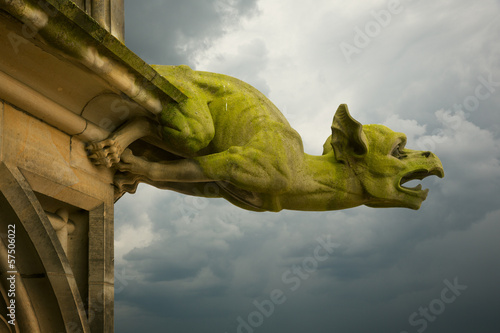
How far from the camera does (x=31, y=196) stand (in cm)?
347

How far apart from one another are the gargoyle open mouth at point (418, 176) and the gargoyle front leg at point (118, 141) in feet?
7.53

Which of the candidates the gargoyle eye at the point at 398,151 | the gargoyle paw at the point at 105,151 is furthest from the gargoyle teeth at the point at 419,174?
the gargoyle paw at the point at 105,151

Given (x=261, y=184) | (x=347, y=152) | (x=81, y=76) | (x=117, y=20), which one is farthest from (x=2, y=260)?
(x=347, y=152)

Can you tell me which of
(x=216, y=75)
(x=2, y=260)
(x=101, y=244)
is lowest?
(x=2, y=260)

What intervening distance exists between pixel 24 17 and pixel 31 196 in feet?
3.47

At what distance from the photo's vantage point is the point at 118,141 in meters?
4.15

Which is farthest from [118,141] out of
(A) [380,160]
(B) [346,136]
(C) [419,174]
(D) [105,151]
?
(C) [419,174]

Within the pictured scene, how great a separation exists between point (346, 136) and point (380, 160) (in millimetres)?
394

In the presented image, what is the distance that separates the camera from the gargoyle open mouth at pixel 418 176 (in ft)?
17.0

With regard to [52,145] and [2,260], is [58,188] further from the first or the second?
[2,260]

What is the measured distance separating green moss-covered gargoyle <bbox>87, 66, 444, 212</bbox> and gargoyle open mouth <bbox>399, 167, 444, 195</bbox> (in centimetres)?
1

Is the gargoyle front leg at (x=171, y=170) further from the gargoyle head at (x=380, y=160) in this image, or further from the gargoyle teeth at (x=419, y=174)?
the gargoyle teeth at (x=419, y=174)

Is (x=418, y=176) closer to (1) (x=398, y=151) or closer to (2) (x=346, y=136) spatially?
(1) (x=398, y=151)

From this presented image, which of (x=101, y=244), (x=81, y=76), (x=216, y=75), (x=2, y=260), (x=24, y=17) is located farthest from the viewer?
(x=216, y=75)
